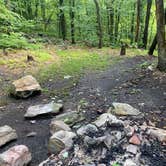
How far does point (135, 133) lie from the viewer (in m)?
4.73

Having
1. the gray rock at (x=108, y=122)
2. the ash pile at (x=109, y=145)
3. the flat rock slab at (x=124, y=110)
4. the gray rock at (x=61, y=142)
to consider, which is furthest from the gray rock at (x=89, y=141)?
the flat rock slab at (x=124, y=110)

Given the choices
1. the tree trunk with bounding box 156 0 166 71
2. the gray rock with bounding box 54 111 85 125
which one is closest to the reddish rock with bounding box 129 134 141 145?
the gray rock with bounding box 54 111 85 125

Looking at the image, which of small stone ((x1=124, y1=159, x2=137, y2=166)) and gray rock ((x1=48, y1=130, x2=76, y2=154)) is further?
gray rock ((x1=48, y1=130, x2=76, y2=154))

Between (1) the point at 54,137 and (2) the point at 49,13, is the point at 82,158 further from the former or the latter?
(2) the point at 49,13

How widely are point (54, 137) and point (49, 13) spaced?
19.4m

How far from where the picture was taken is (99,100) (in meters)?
6.73

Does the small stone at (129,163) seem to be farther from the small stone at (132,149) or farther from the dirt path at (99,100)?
the dirt path at (99,100)

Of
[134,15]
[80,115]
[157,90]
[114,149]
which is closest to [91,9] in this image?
[134,15]

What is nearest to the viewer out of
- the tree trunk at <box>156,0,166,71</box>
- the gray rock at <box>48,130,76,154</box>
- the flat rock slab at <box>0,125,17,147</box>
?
the gray rock at <box>48,130,76,154</box>

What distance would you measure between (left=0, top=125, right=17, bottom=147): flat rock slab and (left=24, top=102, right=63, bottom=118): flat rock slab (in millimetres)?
844

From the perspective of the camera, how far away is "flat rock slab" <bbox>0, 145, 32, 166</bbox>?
429 cm

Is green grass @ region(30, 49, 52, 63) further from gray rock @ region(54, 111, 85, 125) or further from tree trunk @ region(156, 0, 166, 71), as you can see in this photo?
gray rock @ region(54, 111, 85, 125)

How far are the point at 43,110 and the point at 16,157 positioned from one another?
2.03 m

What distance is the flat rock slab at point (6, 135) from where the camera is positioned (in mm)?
5217
